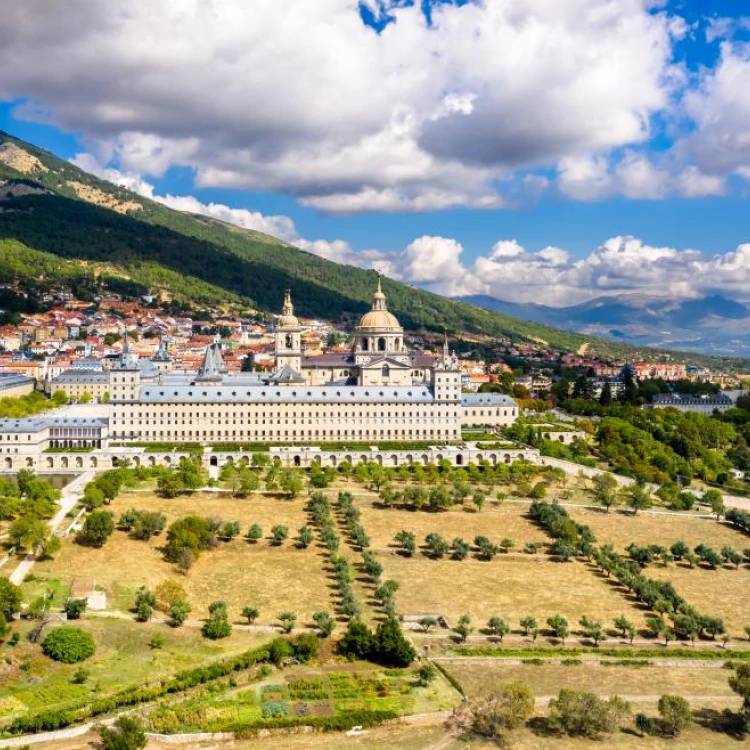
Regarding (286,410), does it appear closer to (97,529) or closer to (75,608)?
(97,529)

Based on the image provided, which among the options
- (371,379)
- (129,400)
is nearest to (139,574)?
(129,400)

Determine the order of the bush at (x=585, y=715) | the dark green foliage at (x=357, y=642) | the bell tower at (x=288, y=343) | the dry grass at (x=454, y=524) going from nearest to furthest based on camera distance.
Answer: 1. the bush at (x=585, y=715)
2. the dark green foliage at (x=357, y=642)
3. the dry grass at (x=454, y=524)
4. the bell tower at (x=288, y=343)

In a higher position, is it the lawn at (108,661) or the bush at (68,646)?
the bush at (68,646)

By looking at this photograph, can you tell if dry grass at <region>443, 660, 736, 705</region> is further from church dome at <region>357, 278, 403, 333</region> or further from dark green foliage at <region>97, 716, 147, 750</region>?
church dome at <region>357, 278, 403, 333</region>

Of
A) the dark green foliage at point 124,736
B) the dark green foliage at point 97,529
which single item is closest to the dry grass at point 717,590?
the dark green foliage at point 124,736

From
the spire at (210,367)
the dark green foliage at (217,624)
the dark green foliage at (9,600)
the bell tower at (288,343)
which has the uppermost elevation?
the bell tower at (288,343)

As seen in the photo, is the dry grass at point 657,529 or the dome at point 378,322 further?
the dome at point 378,322

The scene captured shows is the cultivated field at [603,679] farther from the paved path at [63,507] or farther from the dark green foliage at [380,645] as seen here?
the paved path at [63,507]
